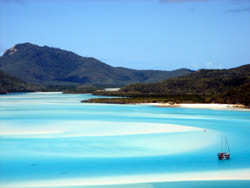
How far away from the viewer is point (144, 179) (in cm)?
1784

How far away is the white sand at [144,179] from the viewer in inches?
682

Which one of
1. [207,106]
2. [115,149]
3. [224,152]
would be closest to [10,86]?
[207,106]

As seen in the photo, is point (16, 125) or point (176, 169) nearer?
point (176, 169)

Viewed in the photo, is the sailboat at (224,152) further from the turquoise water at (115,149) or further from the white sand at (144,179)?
the white sand at (144,179)

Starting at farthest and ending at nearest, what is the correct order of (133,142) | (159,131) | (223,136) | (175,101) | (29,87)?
(29,87)
(175,101)
(159,131)
(223,136)
(133,142)

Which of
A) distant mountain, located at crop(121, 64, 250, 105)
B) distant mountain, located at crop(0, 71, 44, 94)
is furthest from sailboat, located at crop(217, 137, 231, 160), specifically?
distant mountain, located at crop(0, 71, 44, 94)

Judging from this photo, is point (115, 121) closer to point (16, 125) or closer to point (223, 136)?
point (16, 125)

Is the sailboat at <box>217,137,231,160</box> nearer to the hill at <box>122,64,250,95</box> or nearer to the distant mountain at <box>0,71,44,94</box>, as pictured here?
the hill at <box>122,64,250,95</box>

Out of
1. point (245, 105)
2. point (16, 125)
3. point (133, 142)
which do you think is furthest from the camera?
point (245, 105)

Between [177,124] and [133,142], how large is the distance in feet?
38.9

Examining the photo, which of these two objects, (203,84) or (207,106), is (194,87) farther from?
(207,106)

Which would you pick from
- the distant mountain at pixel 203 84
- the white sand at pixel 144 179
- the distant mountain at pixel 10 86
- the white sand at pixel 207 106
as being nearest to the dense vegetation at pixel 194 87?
the distant mountain at pixel 203 84

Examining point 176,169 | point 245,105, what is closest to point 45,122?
point 176,169

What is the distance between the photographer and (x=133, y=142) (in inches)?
1060
